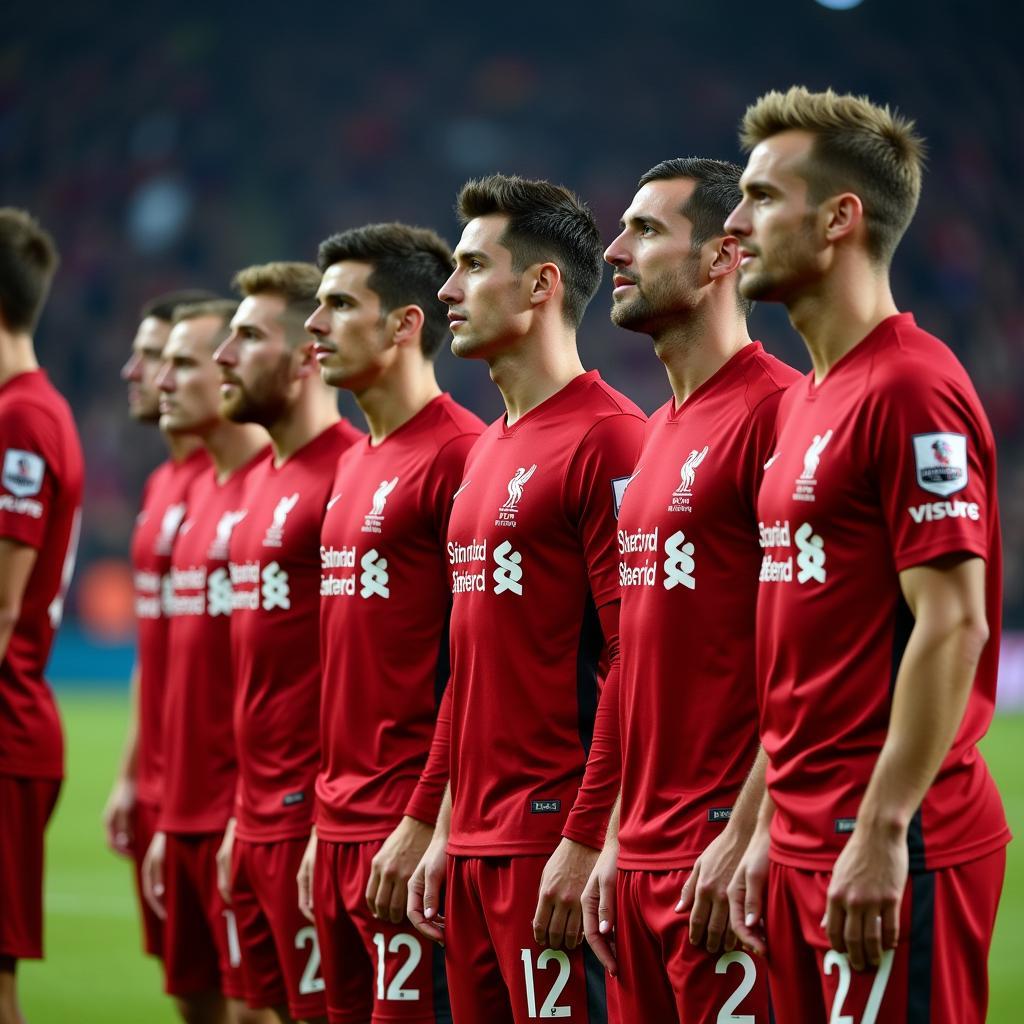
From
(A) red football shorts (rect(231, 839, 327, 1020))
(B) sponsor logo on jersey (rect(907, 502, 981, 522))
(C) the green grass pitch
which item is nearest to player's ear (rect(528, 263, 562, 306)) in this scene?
(B) sponsor logo on jersey (rect(907, 502, 981, 522))

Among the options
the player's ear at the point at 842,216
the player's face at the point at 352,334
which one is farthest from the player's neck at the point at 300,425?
the player's ear at the point at 842,216

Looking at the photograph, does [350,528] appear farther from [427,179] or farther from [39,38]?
[39,38]

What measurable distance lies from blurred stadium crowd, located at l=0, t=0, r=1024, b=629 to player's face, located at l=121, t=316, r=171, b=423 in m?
17.7

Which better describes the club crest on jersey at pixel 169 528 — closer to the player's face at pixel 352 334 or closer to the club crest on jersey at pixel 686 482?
the player's face at pixel 352 334

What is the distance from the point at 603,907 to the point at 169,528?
11.3ft

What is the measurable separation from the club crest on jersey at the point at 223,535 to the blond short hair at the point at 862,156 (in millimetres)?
2950

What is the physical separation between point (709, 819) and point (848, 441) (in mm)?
939

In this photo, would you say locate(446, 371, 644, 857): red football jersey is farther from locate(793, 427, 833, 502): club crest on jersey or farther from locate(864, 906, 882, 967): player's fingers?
locate(864, 906, 882, 967): player's fingers

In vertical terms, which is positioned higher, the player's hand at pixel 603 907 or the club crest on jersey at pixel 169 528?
the club crest on jersey at pixel 169 528

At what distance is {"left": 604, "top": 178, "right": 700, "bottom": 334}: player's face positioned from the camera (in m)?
3.79

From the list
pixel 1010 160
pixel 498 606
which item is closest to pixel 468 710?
pixel 498 606

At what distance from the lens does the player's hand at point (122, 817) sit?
6.71 metres

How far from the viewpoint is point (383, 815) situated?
4.51 m

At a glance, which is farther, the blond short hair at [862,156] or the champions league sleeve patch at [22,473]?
the champions league sleeve patch at [22,473]
